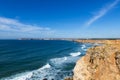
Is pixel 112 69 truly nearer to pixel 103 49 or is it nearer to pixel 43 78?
pixel 103 49

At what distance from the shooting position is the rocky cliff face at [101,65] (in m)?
12.0

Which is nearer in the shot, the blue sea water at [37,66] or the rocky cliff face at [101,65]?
the rocky cliff face at [101,65]

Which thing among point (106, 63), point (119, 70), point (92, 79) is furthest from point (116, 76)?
point (92, 79)

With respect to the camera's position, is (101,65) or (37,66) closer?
(101,65)

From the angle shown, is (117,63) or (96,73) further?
(96,73)

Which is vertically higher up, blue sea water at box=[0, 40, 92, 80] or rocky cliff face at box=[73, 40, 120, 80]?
rocky cliff face at box=[73, 40, 120, 80]

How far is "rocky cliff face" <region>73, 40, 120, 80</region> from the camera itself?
1205cm

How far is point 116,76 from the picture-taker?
1173 cm

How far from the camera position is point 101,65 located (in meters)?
13.1

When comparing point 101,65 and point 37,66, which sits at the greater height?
point 101,65

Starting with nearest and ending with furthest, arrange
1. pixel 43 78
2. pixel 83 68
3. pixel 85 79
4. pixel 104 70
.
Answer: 1. pixel 104 70
2. pixel 85 79
3. pixel 83 68
4. pixel 43 78

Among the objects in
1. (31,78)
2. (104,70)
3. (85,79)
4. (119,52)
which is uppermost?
(119,52)

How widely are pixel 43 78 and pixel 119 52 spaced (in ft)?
57.6

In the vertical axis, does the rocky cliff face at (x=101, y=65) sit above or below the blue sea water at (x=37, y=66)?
above
